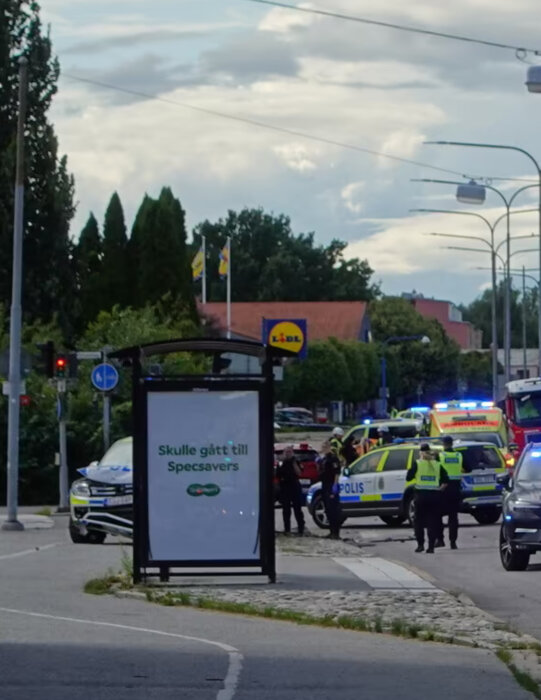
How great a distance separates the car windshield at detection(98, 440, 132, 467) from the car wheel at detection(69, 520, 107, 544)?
1100 millimetres

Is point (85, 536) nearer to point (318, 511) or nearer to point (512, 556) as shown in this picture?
point (318, 511)

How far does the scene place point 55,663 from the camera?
457 inches

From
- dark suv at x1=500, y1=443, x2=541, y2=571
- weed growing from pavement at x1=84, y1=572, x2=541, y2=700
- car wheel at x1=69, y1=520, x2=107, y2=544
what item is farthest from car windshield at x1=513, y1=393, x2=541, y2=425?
weed growing from pavement at x1=84, y1=572, x2=541, y2=700

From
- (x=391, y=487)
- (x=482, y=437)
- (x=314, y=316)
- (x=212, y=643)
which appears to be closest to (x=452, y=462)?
(x=391, y=487)

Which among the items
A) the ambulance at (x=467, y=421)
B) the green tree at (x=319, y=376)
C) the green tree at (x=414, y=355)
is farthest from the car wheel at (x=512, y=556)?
the green tree at (x=414, y=355)

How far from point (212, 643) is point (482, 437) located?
30.6 metres

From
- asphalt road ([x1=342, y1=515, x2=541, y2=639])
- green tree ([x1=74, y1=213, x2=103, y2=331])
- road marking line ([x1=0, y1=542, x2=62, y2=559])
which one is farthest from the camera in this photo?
green tree ([x1=74, y1=213, x2=103, y2=331])

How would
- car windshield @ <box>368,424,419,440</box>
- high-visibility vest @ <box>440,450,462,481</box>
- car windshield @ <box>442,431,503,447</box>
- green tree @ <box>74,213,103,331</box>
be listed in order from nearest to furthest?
high-visibility vest @ <box>440,450,462,481</box>
car windshield @ <box>442,431,503,447</box>
car windshield @ <box>368,424,419,440</box>
green tree @ <box>74,213,103,331</box>

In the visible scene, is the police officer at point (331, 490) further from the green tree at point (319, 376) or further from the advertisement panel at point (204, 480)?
the green tree at point (319, 376)

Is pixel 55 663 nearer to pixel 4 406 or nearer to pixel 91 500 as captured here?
pixel 91 500

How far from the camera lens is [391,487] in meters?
32.9

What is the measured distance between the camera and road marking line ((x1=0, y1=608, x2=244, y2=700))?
10514 millimetres

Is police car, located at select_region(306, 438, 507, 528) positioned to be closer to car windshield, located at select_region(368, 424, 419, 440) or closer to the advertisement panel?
car windshield, located at select_region(368, 424, 419, 440)

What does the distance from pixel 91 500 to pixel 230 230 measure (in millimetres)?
128384
